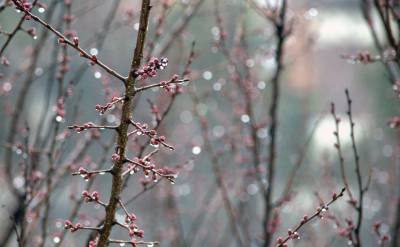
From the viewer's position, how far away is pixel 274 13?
4098 millimetres

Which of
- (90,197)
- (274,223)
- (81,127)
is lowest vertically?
(90,197)

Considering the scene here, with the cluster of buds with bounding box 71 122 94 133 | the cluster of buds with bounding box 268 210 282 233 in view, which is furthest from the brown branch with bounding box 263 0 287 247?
the cluster of buds with bounding box 71 122 94 133

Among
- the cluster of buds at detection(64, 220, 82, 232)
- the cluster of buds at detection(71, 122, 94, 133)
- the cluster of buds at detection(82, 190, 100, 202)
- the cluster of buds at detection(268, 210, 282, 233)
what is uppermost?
the cluster of buds at detection(268, 210, 282, 233)

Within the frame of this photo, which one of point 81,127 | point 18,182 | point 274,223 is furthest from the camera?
point 18,182

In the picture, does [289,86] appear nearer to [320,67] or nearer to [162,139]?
[320,67]

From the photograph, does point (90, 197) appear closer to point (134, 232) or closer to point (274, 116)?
point (134, 232)

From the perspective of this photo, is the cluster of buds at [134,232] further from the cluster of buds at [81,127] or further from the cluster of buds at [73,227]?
the cluster of buds at [81,127]

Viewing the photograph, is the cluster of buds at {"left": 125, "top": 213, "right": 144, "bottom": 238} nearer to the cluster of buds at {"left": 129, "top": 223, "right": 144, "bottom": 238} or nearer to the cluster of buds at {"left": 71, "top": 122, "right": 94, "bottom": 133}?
the cluster of buds at {"left": 129, "top": 223, "right": 144, "bottom": 238}

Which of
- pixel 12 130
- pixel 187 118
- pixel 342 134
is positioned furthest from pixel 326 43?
pixel 12 130

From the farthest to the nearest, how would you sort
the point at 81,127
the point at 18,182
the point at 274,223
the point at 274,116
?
1. the point at 18,182
2. the point at 274,116
3. the point at 274,223
4. the point at 81,127

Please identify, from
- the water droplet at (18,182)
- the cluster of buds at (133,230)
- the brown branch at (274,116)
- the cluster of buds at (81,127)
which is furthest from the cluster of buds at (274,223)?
the cluster of buds at (81,127)

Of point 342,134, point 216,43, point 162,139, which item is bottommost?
point 162,139

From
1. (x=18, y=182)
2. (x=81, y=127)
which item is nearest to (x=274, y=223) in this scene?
(x=18, y=182)

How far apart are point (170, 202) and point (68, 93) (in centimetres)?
238
